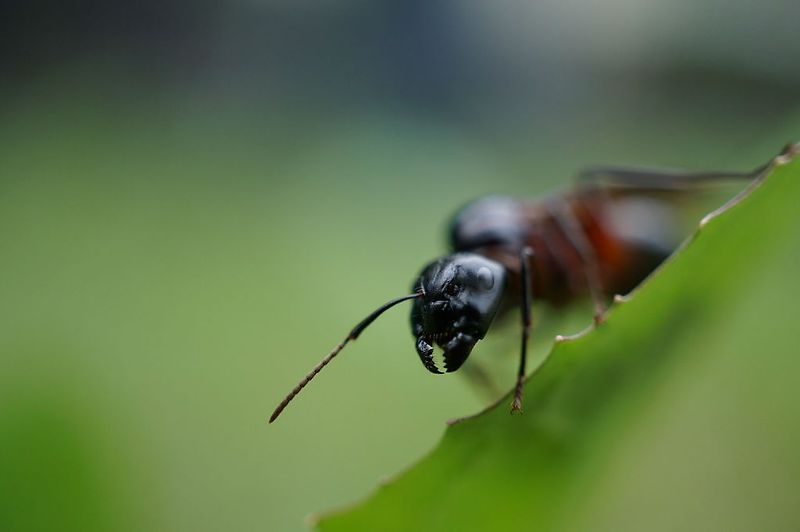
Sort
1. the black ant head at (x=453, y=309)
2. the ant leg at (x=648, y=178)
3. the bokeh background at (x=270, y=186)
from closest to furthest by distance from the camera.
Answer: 1. the black ant head at (x=453, y=309)
2. the ant leg at (x=648, y=178)
3. the bokeh background at (x=270, y=186)

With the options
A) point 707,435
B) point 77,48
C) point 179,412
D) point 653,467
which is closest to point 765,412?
point 707,435

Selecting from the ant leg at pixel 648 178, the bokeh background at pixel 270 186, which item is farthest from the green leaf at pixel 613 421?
the bokeh background at pixel 270 186

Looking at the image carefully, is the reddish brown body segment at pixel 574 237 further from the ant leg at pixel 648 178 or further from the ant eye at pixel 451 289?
the ant eye at pixel 451 289

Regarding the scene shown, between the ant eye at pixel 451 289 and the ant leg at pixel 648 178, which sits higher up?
the ant eye at pixel 451 289

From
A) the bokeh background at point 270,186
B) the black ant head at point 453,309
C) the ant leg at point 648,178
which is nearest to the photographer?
the black ant head at point 453,309

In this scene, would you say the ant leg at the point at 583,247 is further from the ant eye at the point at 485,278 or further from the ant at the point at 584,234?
the ant eye at the point at 485,278

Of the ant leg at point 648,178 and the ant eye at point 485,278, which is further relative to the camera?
the ant leg at point 648,178
